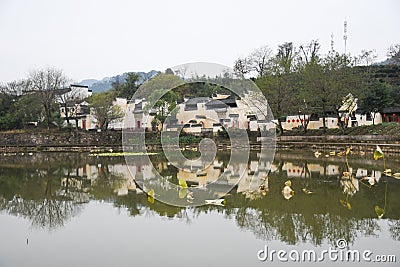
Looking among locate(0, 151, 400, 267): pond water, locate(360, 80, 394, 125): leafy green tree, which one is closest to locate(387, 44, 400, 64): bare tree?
locate(360, 80, 394, 125): leafy green tree

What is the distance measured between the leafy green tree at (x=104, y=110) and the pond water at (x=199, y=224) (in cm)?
2231

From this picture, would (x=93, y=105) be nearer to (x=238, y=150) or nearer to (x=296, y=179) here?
(x=238, y=150)

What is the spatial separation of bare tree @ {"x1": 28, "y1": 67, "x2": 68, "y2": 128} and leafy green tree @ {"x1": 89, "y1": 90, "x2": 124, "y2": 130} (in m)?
3.53

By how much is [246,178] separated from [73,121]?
1149 inches

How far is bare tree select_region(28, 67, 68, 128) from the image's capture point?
35.4 meters

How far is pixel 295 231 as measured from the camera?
266 inches

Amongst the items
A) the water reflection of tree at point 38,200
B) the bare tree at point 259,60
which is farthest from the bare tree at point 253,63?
the water reflection of tree at point 38,200

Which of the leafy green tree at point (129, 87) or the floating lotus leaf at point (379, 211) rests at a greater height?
the leafy green tree at point (129, 87)

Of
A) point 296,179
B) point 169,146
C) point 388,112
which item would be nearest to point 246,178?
point 296,179

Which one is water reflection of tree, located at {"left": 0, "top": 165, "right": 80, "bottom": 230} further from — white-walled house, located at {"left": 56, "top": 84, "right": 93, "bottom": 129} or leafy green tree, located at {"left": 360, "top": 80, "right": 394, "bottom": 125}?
leafy green tree, located at {"left": 360, "top": 80, "right": 394, "bottom": 125}

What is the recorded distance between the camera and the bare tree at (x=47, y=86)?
35.4m

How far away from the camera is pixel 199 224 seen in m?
7.47

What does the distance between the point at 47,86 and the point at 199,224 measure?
3156cm

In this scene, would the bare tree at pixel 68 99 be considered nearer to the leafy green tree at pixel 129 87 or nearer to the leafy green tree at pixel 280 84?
the leafy green tree at pixel 129 87
